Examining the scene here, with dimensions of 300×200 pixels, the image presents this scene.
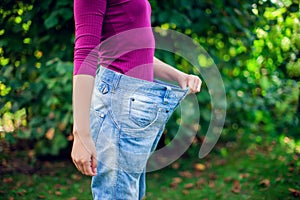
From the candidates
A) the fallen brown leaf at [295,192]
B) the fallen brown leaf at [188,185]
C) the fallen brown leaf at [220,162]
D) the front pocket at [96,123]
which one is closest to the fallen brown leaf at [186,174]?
the fallen brown leaf at [188,185]

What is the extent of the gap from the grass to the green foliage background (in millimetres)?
239

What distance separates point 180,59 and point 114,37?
2301 millimetres

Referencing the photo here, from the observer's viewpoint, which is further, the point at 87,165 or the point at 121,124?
the point at 121,124

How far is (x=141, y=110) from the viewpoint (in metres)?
1.39

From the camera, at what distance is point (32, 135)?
343 cm

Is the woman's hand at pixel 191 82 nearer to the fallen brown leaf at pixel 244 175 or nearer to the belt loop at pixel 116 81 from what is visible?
the belt loop at pixel 116 81

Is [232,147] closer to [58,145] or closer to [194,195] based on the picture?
[194,195]

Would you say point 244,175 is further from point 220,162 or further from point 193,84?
point 193,84

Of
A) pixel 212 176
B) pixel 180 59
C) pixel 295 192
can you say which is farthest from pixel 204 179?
pixel 180 59

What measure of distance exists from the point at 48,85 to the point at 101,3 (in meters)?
1.92

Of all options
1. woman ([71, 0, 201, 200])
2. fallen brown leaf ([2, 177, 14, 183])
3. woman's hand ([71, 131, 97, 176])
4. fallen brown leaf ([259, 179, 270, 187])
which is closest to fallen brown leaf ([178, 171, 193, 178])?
fallen brown leaf ([259, 179, 270, 187])

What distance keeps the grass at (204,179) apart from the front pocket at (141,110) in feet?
6.19

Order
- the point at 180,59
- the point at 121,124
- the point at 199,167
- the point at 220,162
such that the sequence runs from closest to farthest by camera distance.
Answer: the point at 121,124
the point at 180,59
the point at 199,167
the point at 220,162

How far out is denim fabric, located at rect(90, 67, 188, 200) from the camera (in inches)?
54.1
